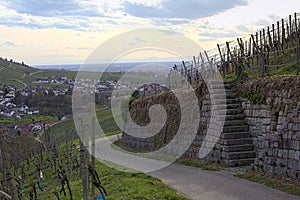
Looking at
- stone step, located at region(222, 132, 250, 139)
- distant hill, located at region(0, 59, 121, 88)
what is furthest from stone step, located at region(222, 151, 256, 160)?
distant hill, located at region(0, 59, 121, 88)

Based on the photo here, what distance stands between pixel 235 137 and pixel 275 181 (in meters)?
3.72

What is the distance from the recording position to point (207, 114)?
1694 cm

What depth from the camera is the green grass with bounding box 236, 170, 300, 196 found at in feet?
34.0

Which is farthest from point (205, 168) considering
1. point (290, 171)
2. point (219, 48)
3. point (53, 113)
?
point (53, 113)

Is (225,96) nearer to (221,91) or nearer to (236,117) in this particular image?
(221,91)

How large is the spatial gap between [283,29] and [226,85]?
5001 mm

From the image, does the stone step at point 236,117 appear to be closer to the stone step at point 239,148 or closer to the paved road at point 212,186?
the stone step at point 239,148

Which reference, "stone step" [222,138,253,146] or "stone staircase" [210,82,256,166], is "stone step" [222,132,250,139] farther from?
"stone step" [222,138,253,146]

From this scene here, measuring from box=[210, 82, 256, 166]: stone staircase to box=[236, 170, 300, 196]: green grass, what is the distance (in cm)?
155

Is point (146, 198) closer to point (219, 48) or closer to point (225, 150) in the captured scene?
point (225, 150)

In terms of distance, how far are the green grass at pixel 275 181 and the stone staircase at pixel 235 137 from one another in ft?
5.07

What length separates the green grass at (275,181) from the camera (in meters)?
10.4

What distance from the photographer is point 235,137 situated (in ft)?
49.0

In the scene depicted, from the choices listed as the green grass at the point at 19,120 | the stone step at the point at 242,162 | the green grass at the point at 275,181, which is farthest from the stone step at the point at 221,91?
the green grass at the point at 19,120
